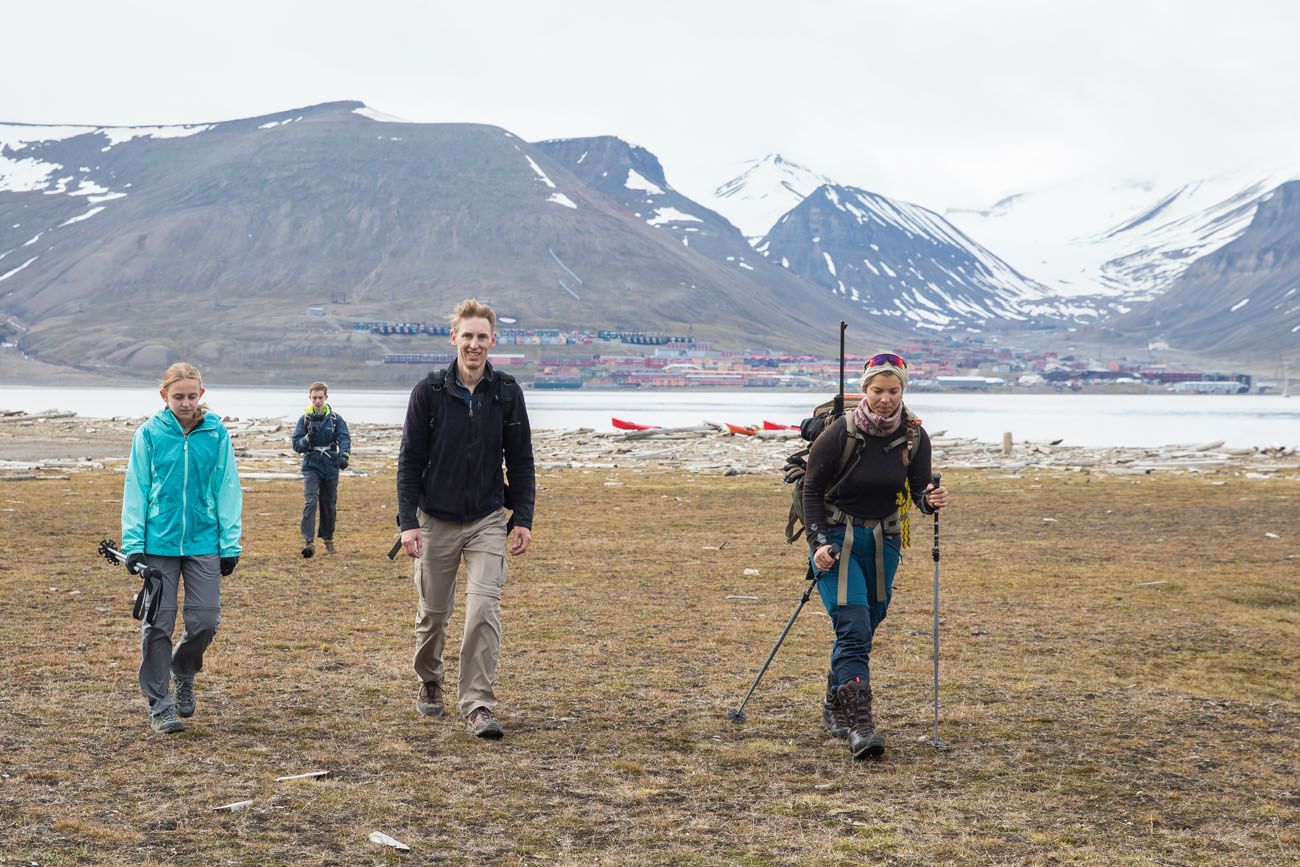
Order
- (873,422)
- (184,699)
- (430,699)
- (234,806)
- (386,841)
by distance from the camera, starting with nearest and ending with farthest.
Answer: (386,841) < (234,806) < (873,422) < (184,699) < (430,699)

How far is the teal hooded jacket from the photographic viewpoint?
784 centimetres

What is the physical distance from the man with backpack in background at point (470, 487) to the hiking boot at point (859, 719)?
80.9 inches

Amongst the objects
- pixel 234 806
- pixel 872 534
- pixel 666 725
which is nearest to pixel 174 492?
pixel 234 806

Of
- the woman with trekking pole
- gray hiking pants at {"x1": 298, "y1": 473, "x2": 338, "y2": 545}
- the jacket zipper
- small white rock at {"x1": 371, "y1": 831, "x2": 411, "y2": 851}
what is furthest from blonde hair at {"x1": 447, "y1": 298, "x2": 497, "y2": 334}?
gray hiking pants at {"x1": 298, "y1": 473, "x2": 338, "y2": 545}

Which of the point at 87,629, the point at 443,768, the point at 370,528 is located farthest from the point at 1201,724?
the point at 370,528

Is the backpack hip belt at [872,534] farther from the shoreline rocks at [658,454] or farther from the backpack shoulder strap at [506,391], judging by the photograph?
the shoreline rocks at [658,454]

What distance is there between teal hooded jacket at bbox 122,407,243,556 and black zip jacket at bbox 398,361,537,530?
106 cm

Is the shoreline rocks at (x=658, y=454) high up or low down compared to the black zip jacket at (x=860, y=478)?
down

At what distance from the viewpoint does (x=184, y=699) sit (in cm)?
819

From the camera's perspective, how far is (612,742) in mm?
7863

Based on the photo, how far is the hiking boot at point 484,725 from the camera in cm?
782

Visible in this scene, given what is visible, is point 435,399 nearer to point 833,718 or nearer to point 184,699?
point 184,699

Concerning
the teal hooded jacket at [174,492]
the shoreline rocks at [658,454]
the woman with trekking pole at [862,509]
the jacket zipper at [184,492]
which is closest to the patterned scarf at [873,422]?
the woman with trekking pole at [862,509]

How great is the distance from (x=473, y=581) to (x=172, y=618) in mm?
1814
